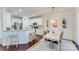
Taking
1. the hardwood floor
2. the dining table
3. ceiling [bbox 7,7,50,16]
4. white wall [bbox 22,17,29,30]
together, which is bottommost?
the hardwood floor

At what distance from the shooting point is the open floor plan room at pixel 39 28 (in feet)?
6.18

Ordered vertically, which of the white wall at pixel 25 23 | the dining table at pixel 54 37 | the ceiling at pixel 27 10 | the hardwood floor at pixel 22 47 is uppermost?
the ceiling at pixel 27 10

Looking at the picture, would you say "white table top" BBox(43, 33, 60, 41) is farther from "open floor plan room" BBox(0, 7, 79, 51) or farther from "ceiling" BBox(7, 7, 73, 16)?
"ceiling" BBox(7, 7, 73, 16)

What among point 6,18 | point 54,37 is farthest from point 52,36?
point 6,18

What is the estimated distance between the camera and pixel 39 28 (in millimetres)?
1939

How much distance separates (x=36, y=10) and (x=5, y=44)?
2.63 feet

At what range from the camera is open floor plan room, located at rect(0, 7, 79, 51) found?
74.2 inches

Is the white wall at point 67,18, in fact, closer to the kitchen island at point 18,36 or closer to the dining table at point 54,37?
the dining table at point 54,37

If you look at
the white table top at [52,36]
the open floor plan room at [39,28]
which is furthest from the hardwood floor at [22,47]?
the white table top at [52,36]

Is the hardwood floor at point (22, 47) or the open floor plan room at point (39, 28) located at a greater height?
the open floor plan room at point (39, 28)

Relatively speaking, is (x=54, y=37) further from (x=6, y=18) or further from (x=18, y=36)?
(x=6, y=18)

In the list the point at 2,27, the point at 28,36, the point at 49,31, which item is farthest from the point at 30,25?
the point at 2,27

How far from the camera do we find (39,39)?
1952 mm

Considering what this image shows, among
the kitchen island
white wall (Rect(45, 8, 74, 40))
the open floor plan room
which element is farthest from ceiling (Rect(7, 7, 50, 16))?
the kitchen island
